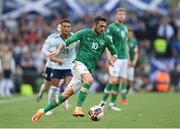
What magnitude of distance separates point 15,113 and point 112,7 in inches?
614

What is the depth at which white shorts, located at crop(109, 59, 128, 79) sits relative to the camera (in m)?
20.8

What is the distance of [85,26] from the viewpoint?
33.4m

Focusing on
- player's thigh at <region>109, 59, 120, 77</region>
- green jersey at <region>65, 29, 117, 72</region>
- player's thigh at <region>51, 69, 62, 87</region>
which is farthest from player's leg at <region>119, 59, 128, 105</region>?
green jersey at <region>65, 29, 117, 72</region>

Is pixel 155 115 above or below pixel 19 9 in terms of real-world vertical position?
below

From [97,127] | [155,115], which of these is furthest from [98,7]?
[97,127]

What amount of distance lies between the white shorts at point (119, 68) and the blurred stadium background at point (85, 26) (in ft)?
33.7

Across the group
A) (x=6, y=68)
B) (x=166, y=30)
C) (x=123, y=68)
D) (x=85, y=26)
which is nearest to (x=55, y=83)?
(x=123, y=68)

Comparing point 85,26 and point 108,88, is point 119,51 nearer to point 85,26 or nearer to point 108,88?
point 108,88

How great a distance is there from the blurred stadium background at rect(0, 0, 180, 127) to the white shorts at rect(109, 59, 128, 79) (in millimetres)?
10261

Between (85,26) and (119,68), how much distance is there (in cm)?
1228

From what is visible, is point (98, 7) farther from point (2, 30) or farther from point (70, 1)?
point (2, 30)

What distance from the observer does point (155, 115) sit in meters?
18.0

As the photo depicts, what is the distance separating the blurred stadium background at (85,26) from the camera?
3244 centimetres

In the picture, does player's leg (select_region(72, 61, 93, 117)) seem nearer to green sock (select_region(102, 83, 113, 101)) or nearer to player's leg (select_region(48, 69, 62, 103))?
player's leg (select_region(48, 69, 62, 103))
